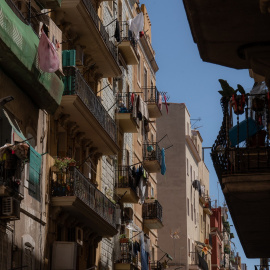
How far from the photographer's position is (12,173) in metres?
19.7

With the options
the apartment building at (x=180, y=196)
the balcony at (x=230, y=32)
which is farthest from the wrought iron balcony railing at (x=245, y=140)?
the apartment building at (x=180, y=196)

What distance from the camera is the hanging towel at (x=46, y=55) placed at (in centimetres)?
Answer: 2117

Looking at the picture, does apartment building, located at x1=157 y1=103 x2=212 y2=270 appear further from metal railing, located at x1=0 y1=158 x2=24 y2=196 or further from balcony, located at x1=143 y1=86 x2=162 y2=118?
metal railing, located at x1=0 y1=158 x2=24 y2=196

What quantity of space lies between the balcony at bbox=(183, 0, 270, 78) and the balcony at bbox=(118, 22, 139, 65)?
2375 centimetres

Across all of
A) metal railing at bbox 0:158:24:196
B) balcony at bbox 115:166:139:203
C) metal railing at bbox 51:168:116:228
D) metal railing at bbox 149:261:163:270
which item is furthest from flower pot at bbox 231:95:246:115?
metal railing at bbox 149:261:163:270

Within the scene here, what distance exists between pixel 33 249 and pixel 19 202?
3.35 metres

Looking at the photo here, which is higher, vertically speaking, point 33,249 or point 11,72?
point 11,72

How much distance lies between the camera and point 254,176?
14.7 m

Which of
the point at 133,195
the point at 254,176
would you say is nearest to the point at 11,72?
the point at 254,176

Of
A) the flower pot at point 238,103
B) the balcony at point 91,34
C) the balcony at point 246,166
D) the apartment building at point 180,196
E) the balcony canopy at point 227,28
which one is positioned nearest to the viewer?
the balcony canopy at point 227,28

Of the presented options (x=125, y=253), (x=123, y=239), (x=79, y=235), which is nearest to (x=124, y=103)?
(x=123, y=239)

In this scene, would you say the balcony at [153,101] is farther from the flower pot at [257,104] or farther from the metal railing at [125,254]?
the flower pot at [257,104]

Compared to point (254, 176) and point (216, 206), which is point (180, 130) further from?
point (254, 176)

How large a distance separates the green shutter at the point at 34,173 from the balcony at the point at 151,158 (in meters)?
18.6
